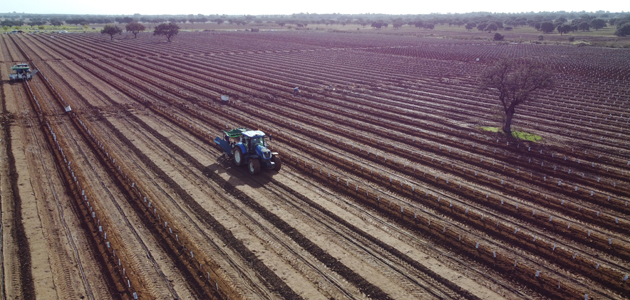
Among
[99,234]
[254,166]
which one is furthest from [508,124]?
[99,234]

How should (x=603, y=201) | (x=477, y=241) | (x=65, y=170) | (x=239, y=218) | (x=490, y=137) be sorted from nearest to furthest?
(x=477, y=241) → (x=239, y=218) → (x=603, y=201) → (x=65, y=170) → (x=490, y=137)

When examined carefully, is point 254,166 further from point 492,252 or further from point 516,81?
point 516,81

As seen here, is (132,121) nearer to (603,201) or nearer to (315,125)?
(315,125)

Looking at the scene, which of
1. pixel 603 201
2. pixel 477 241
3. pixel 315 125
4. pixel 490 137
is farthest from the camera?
pixel 315 125

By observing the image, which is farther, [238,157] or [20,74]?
[20,74]

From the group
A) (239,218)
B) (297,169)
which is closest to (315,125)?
(297,169)

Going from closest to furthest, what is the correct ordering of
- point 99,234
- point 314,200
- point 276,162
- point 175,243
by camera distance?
1. point 175,243
2. point 99,234
3. point 314,200
4. point 276,162

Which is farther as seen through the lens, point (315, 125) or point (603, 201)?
point (315, 125)
